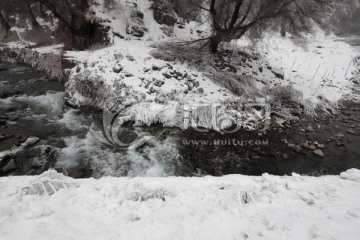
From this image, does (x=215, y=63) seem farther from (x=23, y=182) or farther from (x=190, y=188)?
(x=23, y=182)

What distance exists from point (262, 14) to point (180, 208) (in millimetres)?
7522

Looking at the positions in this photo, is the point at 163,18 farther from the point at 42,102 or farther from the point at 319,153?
the point at 319,153

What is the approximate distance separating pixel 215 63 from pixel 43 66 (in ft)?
27.1

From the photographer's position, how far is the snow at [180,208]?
337cm

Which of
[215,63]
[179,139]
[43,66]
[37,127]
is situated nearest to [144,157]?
[179,139]

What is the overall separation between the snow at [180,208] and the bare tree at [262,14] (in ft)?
20.0

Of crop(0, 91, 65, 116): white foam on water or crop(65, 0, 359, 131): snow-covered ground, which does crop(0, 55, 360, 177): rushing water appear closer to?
crop(0, 91, 65, 116): white foam on water

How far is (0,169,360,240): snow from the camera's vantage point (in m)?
3.37

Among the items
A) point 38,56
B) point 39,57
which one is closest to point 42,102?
point 39,57

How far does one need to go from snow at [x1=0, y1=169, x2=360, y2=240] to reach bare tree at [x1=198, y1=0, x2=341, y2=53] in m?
6.11

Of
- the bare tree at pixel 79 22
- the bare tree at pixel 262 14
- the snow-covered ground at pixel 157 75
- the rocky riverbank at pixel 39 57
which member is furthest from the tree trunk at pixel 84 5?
the bare tree at pixel 262 14

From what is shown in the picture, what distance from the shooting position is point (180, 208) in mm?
3893

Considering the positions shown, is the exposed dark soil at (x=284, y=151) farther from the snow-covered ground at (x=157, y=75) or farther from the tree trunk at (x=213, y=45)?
the tree trunk at (x=213, y=45)

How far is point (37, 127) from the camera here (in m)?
7.55
